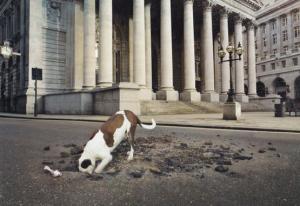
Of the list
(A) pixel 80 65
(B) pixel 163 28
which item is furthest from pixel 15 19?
(B) pixel 163 28

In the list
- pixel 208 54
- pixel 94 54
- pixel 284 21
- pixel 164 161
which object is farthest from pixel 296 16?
pixel 164 161

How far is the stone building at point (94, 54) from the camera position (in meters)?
24.2

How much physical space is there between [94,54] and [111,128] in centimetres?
2310

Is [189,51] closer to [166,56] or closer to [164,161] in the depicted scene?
[166,56]

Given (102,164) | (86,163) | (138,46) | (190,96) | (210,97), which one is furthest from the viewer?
(210,97)

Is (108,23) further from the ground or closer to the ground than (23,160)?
further from the ground

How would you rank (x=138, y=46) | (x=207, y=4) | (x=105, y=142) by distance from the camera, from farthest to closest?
(x=207, y=4)
(x=138, y=46)
(x=105, y=142)

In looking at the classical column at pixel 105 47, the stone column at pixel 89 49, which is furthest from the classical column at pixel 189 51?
the stone column at pixel 89 49

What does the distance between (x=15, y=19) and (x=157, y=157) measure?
112 ft

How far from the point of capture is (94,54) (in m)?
26.1

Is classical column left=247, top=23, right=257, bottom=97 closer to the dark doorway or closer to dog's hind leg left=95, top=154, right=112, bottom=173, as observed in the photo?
the dark doorway

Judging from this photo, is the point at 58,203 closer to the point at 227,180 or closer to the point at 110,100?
the point at 227,180

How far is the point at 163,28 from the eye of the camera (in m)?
28.4

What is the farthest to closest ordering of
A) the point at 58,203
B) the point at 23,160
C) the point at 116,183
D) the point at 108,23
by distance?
the point at 108,23 < the point at 23,160 < the point at 116,183 < the point at 58,203
